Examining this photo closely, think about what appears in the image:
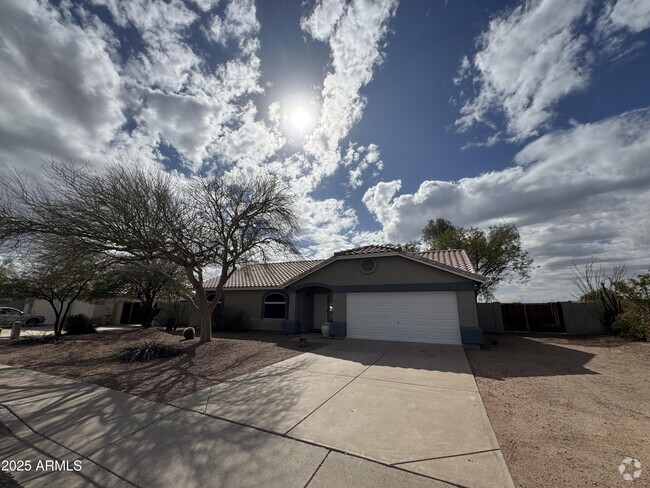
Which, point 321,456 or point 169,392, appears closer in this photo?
point 321,456

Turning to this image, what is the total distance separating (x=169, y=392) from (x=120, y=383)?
72.0 inches

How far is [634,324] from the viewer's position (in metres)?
11.8

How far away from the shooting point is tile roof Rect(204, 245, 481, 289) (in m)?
12.6

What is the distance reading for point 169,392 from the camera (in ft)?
20.3

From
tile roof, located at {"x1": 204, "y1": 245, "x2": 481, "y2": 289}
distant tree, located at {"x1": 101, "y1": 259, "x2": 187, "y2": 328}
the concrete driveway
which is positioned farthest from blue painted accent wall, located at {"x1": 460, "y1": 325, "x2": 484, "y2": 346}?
distant tree, located at {"x1": 101, "y1": 259, "x2": 187, "y2": 328}

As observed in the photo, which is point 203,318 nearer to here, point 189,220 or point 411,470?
point 189,220

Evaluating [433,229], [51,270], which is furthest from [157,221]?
[433,229]

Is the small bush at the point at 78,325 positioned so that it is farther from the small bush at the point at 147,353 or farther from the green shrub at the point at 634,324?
the green shrub at the point at 634,324

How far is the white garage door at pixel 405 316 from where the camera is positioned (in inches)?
466

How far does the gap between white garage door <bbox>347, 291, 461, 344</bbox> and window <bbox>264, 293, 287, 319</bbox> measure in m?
4.98

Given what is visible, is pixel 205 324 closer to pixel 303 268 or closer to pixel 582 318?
pixel 303 268

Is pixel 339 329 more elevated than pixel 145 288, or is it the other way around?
pixel 145 288

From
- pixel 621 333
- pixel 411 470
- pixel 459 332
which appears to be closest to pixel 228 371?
pixel 411 470

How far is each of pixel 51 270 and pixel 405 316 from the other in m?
14.3
